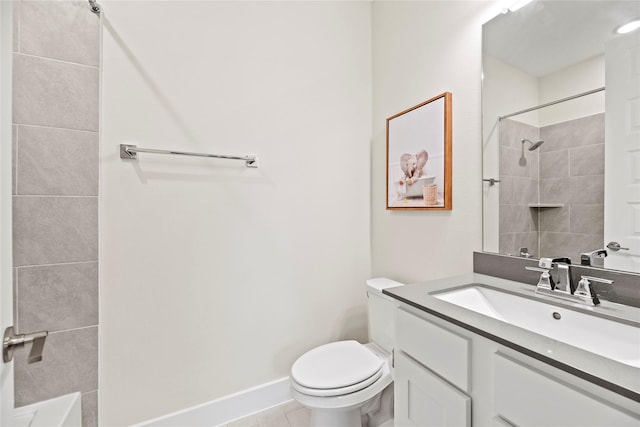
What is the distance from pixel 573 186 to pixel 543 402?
2.56 feet

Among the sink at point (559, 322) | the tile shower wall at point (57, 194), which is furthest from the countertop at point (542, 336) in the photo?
the tile shower wall at point (57, 194)

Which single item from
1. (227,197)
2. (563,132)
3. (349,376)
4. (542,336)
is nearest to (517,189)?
Result: (563,132)

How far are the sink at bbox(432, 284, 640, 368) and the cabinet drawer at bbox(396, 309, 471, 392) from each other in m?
0.17

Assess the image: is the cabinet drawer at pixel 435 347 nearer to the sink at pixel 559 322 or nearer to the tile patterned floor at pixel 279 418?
the sink at pixel 559 322

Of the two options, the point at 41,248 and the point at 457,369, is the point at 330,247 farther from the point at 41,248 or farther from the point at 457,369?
the point at 41,248

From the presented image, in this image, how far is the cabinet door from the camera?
703mm

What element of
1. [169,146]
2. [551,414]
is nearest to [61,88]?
[169,146]

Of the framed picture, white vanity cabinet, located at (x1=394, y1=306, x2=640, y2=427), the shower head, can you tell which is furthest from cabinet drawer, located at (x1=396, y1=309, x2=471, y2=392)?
the shower head

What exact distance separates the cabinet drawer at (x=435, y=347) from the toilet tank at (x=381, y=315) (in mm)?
538

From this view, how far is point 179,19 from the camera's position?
4.54 feet

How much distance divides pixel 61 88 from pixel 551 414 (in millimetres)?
1936

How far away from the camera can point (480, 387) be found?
2.20 ft

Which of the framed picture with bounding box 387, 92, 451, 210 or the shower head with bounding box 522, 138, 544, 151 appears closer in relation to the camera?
the shower head with bounding box 522, 138, 544, 151

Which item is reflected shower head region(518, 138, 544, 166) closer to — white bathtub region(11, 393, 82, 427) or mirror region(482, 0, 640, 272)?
mirror region(482, 0, 640, 272)
